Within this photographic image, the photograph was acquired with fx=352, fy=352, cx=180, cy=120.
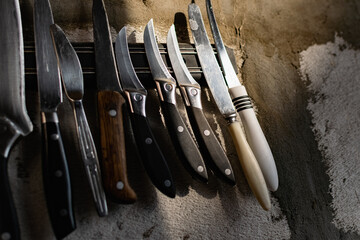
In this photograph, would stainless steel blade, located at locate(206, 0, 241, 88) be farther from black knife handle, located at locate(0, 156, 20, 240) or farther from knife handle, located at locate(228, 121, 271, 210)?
black knife handle, located at locate(0, 156, 20, 240)

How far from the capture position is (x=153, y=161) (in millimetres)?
757

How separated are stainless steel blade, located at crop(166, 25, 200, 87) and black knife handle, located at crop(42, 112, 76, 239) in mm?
336

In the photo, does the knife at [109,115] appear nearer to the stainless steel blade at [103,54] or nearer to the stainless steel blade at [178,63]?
the stainless steel blade at [103,54]

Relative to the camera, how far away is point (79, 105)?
2.49 ft

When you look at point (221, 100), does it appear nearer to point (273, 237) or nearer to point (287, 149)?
point (287, 149)

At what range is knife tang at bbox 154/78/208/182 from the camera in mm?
792

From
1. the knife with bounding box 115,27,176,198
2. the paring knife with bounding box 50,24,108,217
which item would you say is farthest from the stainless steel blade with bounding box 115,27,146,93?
the paring knife with bounding box 50,24,108,217

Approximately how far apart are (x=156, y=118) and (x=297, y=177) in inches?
16.0

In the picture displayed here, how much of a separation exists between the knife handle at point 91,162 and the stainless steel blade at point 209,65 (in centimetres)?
34

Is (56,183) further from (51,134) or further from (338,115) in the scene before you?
(338,115)

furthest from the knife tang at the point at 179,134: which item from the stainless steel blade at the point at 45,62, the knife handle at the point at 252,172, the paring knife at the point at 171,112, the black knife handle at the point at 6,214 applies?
the black knife handle at the point at 6,214

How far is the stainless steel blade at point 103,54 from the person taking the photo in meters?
0.82

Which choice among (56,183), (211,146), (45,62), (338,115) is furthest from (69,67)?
(338,115)

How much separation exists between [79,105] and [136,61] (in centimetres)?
22
